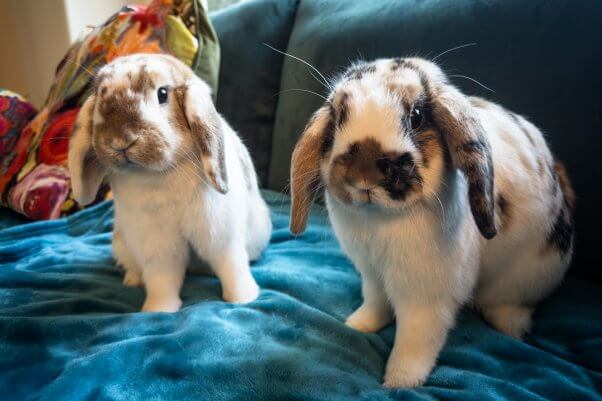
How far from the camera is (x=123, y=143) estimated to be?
3.15ft

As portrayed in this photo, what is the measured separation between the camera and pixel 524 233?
97cm

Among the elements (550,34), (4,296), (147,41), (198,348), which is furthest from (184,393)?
(147,41)

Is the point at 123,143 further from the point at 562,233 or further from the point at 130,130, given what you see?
the point at 562,233

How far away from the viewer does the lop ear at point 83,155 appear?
1097 mm

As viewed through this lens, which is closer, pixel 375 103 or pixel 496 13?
pixel 375 103

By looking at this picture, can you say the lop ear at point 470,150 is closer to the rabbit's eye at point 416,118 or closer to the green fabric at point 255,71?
the rabbit's eye at point 416,118

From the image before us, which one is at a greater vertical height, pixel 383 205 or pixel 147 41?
pixel 147 41

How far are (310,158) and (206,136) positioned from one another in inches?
10.4

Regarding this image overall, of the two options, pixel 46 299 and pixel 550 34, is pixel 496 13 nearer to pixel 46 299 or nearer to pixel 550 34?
pixel 550 34

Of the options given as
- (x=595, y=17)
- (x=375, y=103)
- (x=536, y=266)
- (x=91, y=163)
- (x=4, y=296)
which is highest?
(x=595, y=17)

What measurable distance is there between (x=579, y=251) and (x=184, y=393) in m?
0.99

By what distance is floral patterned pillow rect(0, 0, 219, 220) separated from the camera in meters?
1.80

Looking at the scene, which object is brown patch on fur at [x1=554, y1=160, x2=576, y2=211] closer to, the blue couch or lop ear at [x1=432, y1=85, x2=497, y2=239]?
the blue couch

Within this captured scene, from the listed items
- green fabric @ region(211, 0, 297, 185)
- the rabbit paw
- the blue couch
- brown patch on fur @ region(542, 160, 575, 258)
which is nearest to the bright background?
green fabric @ region(211, 0, 297, 185)
